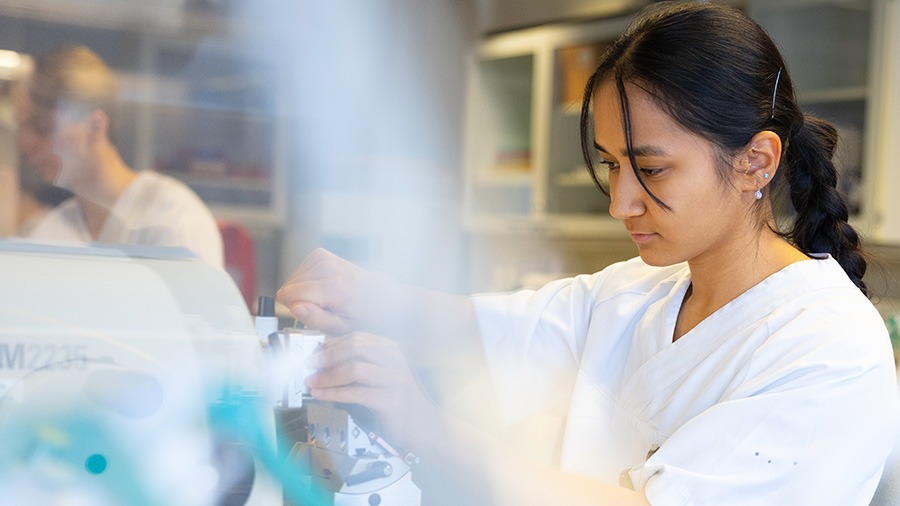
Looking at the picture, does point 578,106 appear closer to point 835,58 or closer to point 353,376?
point 835,58

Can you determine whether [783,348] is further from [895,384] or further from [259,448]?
[259,448]

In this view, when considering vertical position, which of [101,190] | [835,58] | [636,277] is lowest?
[636,277]

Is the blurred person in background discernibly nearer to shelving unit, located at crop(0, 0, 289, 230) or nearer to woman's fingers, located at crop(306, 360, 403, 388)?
shelving unit, located at crop(0, 0, 289, 230)

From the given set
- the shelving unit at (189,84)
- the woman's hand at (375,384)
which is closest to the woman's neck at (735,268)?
the woman's hand at (375,384)

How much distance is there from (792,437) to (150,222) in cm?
68

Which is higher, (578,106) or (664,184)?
(578,106)

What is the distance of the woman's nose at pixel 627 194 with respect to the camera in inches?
31.9

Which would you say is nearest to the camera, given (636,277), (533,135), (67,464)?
(67,464)

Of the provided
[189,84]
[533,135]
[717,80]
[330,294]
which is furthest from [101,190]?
[533,135]

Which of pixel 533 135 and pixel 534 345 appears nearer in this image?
pixel 534 345

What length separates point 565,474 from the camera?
0.75 metres

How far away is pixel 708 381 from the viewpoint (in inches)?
32.5

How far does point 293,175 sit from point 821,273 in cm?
65

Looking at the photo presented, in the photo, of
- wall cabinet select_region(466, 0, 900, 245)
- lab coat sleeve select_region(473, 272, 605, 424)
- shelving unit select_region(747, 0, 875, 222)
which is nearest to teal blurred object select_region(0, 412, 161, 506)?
lab coat sleeve select_region(473, 272, 605, 424)
